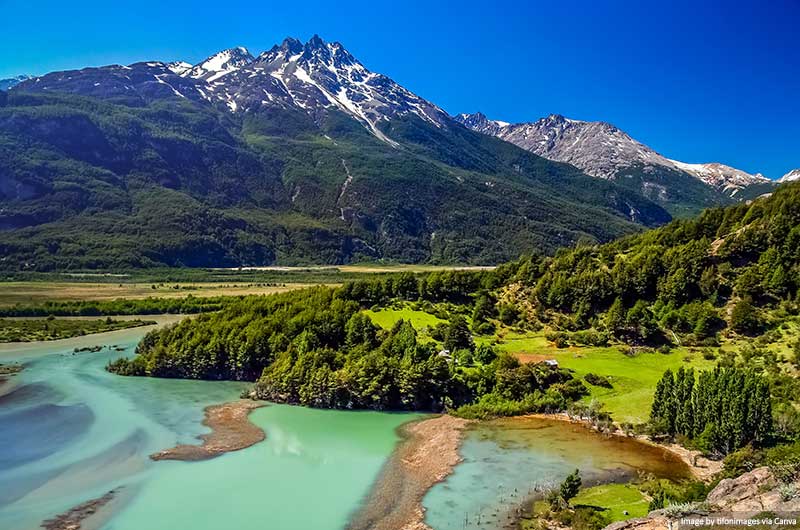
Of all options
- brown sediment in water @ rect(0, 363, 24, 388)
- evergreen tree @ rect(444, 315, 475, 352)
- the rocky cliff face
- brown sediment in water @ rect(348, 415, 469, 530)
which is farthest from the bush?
brown sediment in water @ rect(0, 363, 24, 388)

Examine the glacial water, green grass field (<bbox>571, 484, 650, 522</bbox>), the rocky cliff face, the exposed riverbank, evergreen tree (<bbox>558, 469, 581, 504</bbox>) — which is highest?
the rocky cliff face

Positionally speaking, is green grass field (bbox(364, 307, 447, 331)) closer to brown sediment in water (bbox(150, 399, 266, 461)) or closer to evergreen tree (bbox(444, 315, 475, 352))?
evergreen tree (bbox(444, 315, 475, 352))

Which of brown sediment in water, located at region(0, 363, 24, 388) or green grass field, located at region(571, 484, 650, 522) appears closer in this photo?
green grass field, located at region(571, 484, 650, 522)

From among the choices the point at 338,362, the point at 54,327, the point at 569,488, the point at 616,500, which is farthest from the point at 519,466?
the point at 54,327

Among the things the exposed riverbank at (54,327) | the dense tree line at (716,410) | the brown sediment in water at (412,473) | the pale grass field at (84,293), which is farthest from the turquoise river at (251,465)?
the pale grass field at (84,293)

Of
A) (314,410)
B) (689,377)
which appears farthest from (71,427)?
(689,377)

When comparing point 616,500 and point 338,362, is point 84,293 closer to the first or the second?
point 338,362
